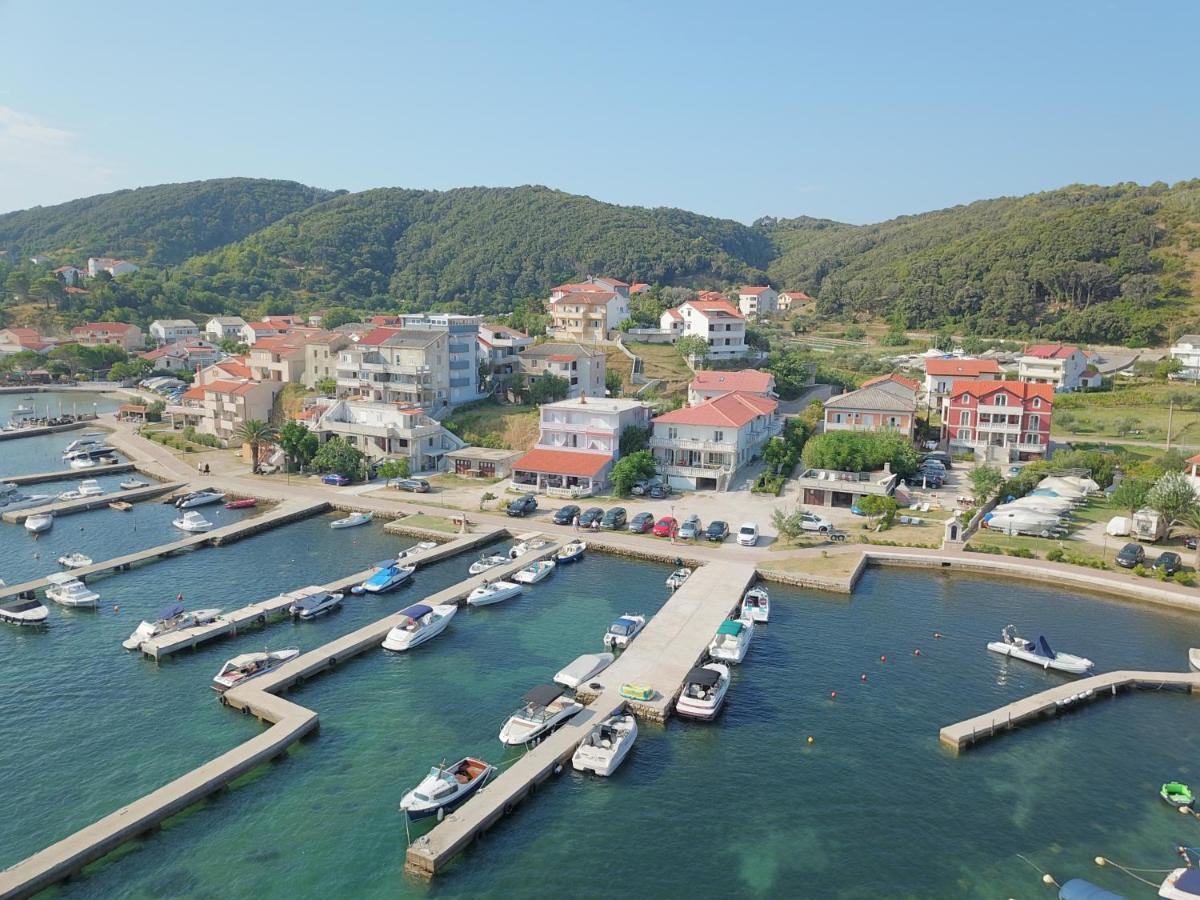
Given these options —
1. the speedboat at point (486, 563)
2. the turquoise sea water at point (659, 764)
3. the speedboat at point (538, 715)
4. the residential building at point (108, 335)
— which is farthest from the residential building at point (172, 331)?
the speedboat at point (538, 715)

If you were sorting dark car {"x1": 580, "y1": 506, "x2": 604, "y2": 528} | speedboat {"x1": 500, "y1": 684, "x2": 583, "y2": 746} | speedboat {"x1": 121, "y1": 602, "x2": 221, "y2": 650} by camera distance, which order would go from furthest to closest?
dark car {"x1": 580, "y1": 506, "x2": 604, "y2": 528}
speedboat {"x1": 121, "y1": 602, "x2": 221, "y2": 650}
speedboat {"x1": 500, "y1": 684, "x2": 583, "y2": 746}

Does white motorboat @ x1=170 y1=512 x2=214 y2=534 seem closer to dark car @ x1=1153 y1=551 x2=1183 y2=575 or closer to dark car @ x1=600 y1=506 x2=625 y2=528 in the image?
dark car @ x1=600 y1=506 x2=625 y2=528

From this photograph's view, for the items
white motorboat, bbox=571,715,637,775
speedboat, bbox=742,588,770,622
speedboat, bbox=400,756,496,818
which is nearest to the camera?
speedboat, bbox=400,756,496,818

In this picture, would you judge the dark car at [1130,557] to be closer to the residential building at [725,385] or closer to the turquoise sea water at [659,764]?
the turquoise sea water at [659,764]

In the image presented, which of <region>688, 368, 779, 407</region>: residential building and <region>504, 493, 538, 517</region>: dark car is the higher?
<region>688, 368, 779, 407</region>: residential building

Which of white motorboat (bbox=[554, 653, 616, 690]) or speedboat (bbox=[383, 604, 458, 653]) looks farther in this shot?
speedboat (bbox=[383, 604, 458, 653])

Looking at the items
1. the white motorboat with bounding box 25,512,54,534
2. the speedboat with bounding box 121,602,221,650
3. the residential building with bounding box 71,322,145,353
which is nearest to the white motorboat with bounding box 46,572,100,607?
the speedboat with bounding box 121,602,221,650

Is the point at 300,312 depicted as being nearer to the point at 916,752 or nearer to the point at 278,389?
the point at 278,389
